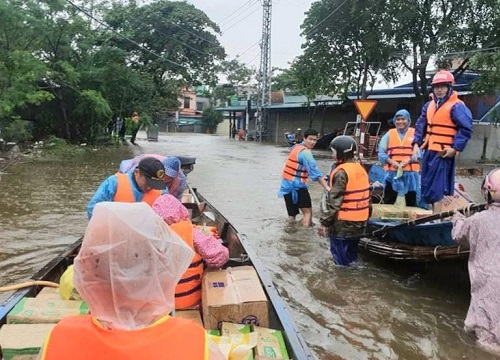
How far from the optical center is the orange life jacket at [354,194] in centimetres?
524

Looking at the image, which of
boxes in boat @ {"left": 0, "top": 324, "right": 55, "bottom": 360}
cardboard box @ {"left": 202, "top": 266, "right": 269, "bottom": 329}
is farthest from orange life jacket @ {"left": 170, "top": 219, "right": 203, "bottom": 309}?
boxes in boat @ {"left": 0, "top": 324, "right": 55, "bottom": 360}

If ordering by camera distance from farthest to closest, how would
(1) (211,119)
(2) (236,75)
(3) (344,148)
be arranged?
(1) (211,119) → (2) (236,75) → (3) (344,148)

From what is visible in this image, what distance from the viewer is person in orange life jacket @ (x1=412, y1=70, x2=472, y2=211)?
5246mm

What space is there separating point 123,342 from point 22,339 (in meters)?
1.49

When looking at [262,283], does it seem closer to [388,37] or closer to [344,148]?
[344,148]

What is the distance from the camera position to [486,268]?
3654 millimetres

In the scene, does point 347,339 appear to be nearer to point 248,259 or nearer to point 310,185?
point 248,259

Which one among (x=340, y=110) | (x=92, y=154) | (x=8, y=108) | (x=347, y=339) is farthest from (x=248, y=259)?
(x=340, y=110)

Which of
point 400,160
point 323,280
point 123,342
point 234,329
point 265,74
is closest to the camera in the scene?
point 123,342

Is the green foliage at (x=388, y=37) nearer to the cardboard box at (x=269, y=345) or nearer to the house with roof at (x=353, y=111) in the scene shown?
the house with roof at (x=353, y=111)

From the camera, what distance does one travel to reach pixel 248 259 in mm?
4211

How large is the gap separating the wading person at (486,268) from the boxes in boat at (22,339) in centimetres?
292

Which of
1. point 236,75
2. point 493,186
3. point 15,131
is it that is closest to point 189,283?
point 493,186

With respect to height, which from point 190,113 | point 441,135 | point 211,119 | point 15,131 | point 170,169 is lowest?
point 211,119
